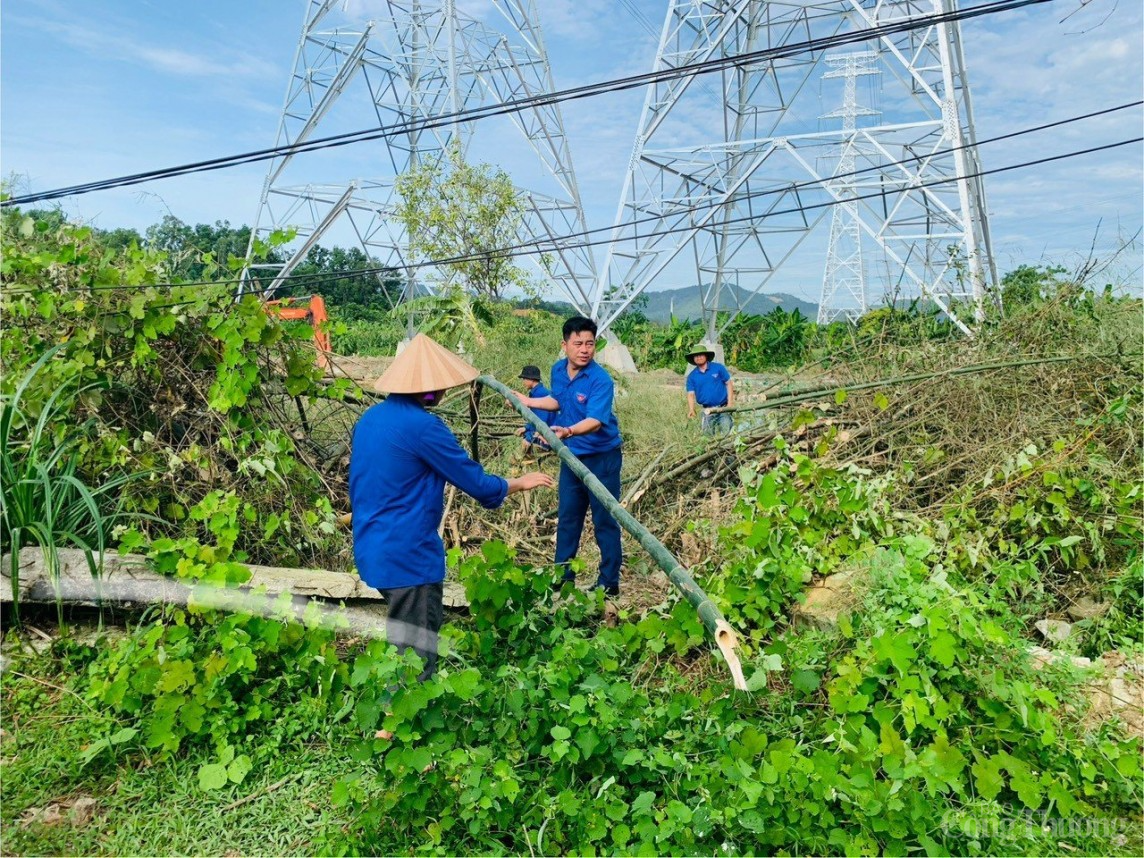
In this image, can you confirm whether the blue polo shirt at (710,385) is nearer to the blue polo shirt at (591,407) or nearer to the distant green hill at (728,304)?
the blue polo shirt at (591,407)

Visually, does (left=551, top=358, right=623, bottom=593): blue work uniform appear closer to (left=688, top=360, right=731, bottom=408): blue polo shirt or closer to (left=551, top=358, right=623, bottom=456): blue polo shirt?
(left=551, top=358, right=623, bottom=456): blue polo shirt

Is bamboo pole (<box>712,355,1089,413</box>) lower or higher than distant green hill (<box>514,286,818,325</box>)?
lower

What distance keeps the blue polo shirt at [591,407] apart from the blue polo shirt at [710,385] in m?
3.17

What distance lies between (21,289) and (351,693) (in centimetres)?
315

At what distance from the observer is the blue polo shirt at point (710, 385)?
25.3ft

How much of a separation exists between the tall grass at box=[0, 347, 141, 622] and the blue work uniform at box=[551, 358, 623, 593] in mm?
2409

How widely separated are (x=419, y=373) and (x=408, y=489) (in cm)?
49

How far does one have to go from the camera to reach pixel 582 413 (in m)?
4.64

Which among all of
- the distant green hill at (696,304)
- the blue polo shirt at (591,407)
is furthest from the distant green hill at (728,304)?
the blue polo shirt at (591,407)

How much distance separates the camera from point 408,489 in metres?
3.21

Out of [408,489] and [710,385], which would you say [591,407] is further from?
[710,385]

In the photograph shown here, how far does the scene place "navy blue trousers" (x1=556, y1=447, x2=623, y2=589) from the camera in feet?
14.7

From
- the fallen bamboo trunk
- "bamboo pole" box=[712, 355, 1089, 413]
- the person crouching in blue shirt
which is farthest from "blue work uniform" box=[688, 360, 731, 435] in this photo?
the fallen bamboo trunk

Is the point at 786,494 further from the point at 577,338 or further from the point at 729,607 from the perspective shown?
the point at 577,338
